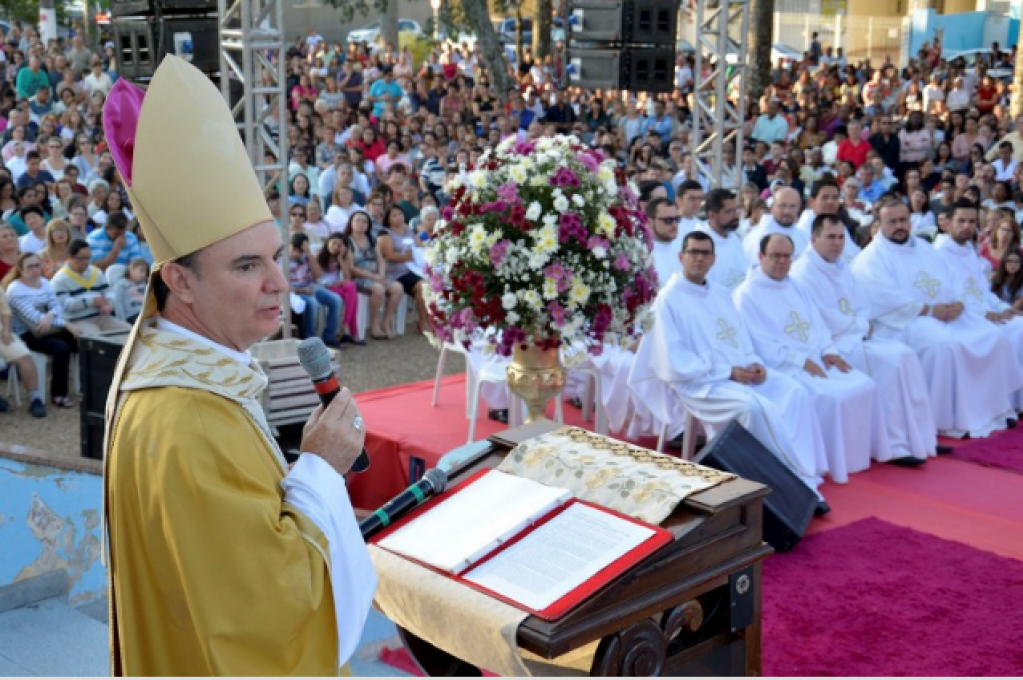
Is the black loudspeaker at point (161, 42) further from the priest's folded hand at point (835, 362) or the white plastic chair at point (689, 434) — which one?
the priest's folded hand at point (835, 362)

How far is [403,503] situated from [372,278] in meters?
8.00

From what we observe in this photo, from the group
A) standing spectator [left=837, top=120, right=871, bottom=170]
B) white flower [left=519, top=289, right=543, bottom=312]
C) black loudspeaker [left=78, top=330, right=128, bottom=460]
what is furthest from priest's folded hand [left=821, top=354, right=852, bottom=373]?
standing spectator [left=837, top=120, right=871, bottom=170]

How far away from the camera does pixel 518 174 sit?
18.9ft

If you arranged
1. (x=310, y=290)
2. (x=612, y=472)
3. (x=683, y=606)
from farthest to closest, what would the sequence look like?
(x=310, y=290) < (x=612, y=472) < (x=683, y=606)

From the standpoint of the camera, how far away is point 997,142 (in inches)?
684

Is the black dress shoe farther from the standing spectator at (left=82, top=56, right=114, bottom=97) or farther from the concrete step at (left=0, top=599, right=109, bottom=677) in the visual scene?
the standing spectator at (left=82, top=56, right=114, bottom=97)

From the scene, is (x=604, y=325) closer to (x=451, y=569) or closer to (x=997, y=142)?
(x=451, y=569)

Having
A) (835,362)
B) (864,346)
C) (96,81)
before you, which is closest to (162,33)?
(835,362)

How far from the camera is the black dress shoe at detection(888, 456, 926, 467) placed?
7.58 metres

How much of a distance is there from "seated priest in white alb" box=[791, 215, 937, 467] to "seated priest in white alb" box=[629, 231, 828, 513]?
0.87 m

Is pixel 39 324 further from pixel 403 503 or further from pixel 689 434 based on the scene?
pixel 403 503

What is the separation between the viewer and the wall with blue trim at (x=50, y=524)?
4.37 m

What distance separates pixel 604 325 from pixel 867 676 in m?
1.91

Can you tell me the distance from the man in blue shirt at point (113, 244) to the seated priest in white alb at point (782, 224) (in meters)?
4.86
